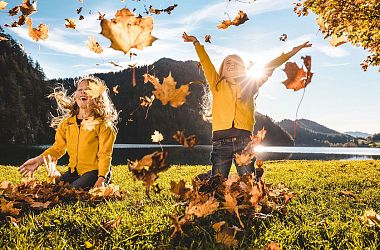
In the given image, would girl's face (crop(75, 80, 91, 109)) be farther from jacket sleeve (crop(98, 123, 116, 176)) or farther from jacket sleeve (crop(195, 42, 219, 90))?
jacket sleeve (crop(195, 42, 219, 90))

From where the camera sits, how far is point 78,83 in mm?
4398

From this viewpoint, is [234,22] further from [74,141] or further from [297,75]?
[74,141]

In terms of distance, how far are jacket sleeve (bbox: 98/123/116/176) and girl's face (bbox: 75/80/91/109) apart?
36 centimetres

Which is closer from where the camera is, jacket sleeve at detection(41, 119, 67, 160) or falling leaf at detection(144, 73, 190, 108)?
falling leaf at detection(144, 73, 190, 108)

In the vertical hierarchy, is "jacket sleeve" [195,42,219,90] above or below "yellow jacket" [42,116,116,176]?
above

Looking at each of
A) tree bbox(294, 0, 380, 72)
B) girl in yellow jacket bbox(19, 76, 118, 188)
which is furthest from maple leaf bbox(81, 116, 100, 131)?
tree bbox(294, 0, 380, 72)

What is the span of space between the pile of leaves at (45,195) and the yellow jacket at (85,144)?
448mm

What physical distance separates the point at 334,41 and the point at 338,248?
5.62 feet

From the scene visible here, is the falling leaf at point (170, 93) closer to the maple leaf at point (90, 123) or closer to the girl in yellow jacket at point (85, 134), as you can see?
the girl in yellow jacket at point (85, 134)

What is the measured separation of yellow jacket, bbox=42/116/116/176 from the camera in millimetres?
4367

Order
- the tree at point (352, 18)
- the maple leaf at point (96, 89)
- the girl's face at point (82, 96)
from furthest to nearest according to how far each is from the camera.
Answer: the tree at point (352, 18), the girl's face at point (82, 96), the maple leaf at point (96, 89)

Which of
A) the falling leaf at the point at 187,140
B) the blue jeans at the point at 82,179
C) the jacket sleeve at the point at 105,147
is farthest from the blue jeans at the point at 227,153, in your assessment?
the blue jeans at the point at 82,179

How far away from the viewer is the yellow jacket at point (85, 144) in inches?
172

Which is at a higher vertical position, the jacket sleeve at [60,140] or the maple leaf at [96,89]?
the maple leaf at [96,89]
